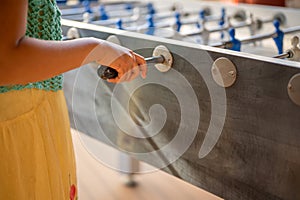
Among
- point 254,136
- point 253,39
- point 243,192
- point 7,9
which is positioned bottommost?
point 243,192

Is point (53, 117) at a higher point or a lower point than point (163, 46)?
lower

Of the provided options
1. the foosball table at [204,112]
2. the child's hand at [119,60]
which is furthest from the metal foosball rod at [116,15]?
the child's hand at [119,60]

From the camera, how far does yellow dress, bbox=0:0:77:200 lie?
0.81 metres

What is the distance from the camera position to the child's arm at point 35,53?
0.66 metres

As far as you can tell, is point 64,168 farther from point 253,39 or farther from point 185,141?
point 253,39

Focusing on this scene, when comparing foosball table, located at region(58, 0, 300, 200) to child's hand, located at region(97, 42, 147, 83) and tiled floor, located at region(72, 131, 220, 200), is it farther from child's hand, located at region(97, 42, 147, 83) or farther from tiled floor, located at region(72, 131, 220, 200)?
tiled floor, located at region(72, 131, 220, 200)

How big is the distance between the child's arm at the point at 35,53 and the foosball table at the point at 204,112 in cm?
4

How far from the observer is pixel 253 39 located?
1.40 m

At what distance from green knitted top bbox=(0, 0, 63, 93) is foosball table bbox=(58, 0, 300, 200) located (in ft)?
0.39

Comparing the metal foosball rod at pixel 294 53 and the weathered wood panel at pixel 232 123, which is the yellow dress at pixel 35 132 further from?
the metal foosball rod at pixel 294 53

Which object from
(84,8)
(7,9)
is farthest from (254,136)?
(84,8)

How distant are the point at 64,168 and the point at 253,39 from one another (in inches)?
30.9

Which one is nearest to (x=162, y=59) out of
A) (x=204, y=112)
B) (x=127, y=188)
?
(x=204, y=112)

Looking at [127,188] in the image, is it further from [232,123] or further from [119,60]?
[119,60]
